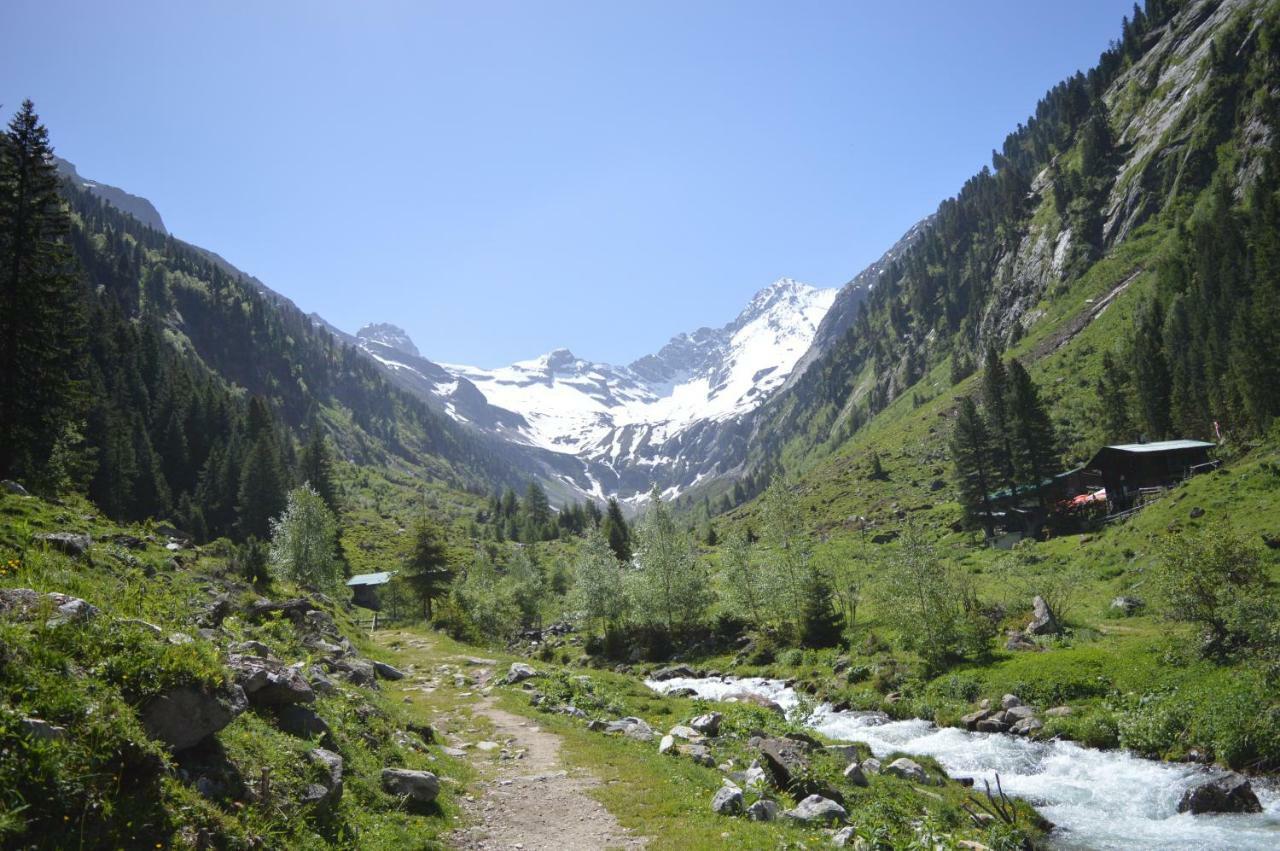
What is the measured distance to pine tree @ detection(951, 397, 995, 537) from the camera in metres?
89.5

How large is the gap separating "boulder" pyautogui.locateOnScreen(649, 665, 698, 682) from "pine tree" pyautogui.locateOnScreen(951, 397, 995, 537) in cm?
5769

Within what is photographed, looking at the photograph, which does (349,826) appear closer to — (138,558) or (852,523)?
(138,558)

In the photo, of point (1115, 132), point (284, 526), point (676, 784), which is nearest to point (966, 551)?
point (676, 784)

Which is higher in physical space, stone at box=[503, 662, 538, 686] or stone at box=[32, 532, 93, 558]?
stone at box=[32, 532, 93, 558]

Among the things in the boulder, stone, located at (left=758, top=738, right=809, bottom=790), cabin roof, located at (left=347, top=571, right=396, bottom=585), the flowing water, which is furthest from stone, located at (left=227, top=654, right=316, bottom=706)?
cabin roof, located at (left=347, top=571, right=396, bottom=585)

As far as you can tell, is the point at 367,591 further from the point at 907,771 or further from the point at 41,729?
the point at 41,729

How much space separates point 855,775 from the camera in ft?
67.1

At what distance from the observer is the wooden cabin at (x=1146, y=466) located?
7331 centimetres

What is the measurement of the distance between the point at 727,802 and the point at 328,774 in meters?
9.73

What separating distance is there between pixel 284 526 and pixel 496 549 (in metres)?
75.5

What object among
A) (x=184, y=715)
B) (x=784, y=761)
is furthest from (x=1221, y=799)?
(x=184, y=715)

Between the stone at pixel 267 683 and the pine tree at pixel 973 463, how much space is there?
92.9 meters

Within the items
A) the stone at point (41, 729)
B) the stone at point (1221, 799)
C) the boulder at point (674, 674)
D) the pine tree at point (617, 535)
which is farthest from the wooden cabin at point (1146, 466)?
the stone at point (41, 729)

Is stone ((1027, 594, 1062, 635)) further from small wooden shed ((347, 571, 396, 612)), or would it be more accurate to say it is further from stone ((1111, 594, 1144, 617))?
small wooden shed ((347, 571, 396, 612))
